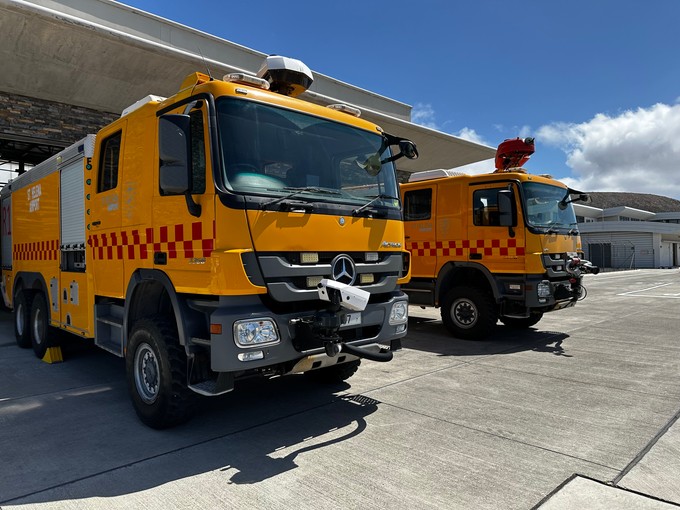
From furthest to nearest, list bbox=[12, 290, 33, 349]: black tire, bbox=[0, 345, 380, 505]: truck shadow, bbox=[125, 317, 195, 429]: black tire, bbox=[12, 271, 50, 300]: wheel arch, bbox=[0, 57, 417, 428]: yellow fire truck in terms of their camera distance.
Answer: bbox=[12, 290, 33, 349]: black tire
bbox=[12, 271, 50, 300]: wheel arch
bbox=[125, 317, 195, 429]: black tire
bbox=[0, 57, 417, 428]: yellow fire truck
bbox=[0, 345, 380, 505]: truck shadow

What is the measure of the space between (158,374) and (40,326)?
376 cm

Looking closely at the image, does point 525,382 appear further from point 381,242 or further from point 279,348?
point 279,348

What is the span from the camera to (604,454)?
3525mm

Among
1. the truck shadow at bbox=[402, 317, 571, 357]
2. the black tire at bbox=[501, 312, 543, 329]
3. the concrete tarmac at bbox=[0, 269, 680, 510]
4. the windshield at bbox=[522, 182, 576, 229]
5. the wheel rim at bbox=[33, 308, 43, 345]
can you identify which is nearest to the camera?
the concrete tarmac at bbox=[0, 269, 680, 510]

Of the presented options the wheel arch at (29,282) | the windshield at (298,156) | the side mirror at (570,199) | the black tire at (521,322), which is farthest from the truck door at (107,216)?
the black tire at (521,322)

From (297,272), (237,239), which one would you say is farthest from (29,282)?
(297,272)

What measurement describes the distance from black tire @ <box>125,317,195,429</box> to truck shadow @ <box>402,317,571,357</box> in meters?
4.18

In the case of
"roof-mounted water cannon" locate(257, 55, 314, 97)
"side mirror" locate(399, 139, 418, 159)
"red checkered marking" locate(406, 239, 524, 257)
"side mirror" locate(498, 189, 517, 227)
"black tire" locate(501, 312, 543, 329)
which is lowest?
"black tire" locate(501, 312, 543, 329)

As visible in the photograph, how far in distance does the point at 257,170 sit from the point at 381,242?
4.19 ft

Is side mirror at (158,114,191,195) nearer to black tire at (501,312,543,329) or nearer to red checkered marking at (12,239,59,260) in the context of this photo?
red checkered marking at (12,239,59,260)

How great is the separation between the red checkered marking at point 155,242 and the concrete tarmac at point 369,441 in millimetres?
1445

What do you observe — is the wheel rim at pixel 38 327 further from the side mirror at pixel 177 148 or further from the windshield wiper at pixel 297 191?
the windshield wiper at pixel 297 191

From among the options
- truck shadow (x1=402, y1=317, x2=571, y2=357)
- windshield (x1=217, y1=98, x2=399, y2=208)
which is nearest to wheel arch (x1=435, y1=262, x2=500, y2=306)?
truck shadow (x1=402, y1=317, x2=571, y2=357)

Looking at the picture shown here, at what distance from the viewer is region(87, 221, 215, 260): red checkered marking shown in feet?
11.6
